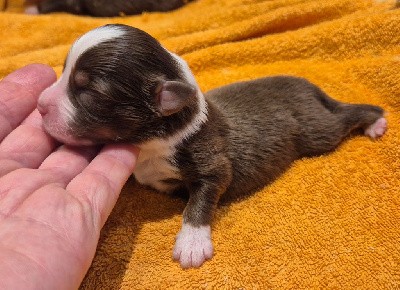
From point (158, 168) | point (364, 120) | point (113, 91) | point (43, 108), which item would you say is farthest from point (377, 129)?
point (43, 108)

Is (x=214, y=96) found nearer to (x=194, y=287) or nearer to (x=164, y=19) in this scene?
(x=194, y=287)

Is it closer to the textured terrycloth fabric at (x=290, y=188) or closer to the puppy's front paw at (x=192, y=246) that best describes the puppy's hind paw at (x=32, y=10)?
the textured terrycloth fabric at (x=290, y=188)

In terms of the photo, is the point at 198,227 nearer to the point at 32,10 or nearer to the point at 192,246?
the point at 192,246

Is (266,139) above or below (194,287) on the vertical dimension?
above

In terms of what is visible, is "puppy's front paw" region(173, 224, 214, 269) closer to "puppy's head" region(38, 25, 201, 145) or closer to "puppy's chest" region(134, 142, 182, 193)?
"puppy's chest" region(134, 142, 182, 193)

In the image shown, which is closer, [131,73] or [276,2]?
[131,73]

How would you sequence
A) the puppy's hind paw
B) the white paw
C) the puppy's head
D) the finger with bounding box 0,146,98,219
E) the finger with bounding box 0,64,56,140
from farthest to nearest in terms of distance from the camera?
the puppy's hind paw
the white paw
the finger with bounding box 0,64,56,140
the puppy's head
the finger with bounding box 0,146,98,219

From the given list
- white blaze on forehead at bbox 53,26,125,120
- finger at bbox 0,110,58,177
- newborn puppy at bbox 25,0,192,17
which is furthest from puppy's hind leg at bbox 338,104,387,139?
newborn puppy at bbox 25,0,192,17

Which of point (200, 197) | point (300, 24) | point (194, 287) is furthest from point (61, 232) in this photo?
point (300, 24)
